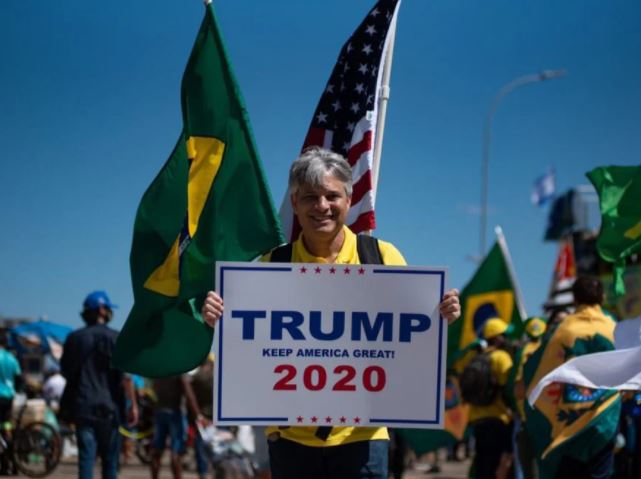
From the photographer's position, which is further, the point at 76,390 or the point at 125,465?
the point at 125,465

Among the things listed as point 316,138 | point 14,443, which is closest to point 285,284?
point 316,138

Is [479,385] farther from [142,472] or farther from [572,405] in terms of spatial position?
[142,472]

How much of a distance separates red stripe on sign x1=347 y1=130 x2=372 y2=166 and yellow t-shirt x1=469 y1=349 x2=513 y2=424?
5166mm

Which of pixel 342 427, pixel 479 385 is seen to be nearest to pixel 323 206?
pixel 342 427

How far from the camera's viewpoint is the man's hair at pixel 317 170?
4.61 metres

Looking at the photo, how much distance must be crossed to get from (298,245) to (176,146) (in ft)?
8.90

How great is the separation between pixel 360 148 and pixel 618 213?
278 cm

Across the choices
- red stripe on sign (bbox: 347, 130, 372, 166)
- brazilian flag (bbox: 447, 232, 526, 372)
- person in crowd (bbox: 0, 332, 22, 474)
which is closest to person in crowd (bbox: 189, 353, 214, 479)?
person in crowd (bbox: 0, 332, 22, 474)

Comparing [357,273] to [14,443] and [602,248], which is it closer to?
[602,248]

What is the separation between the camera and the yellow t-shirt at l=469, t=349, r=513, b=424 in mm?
11578

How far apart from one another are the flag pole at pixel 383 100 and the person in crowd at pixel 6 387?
1036 centimetres

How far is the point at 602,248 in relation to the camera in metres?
8.77

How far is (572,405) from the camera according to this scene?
26.6ft

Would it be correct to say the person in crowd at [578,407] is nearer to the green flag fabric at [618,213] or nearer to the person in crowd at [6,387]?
the green flag fabric at [618,213]
